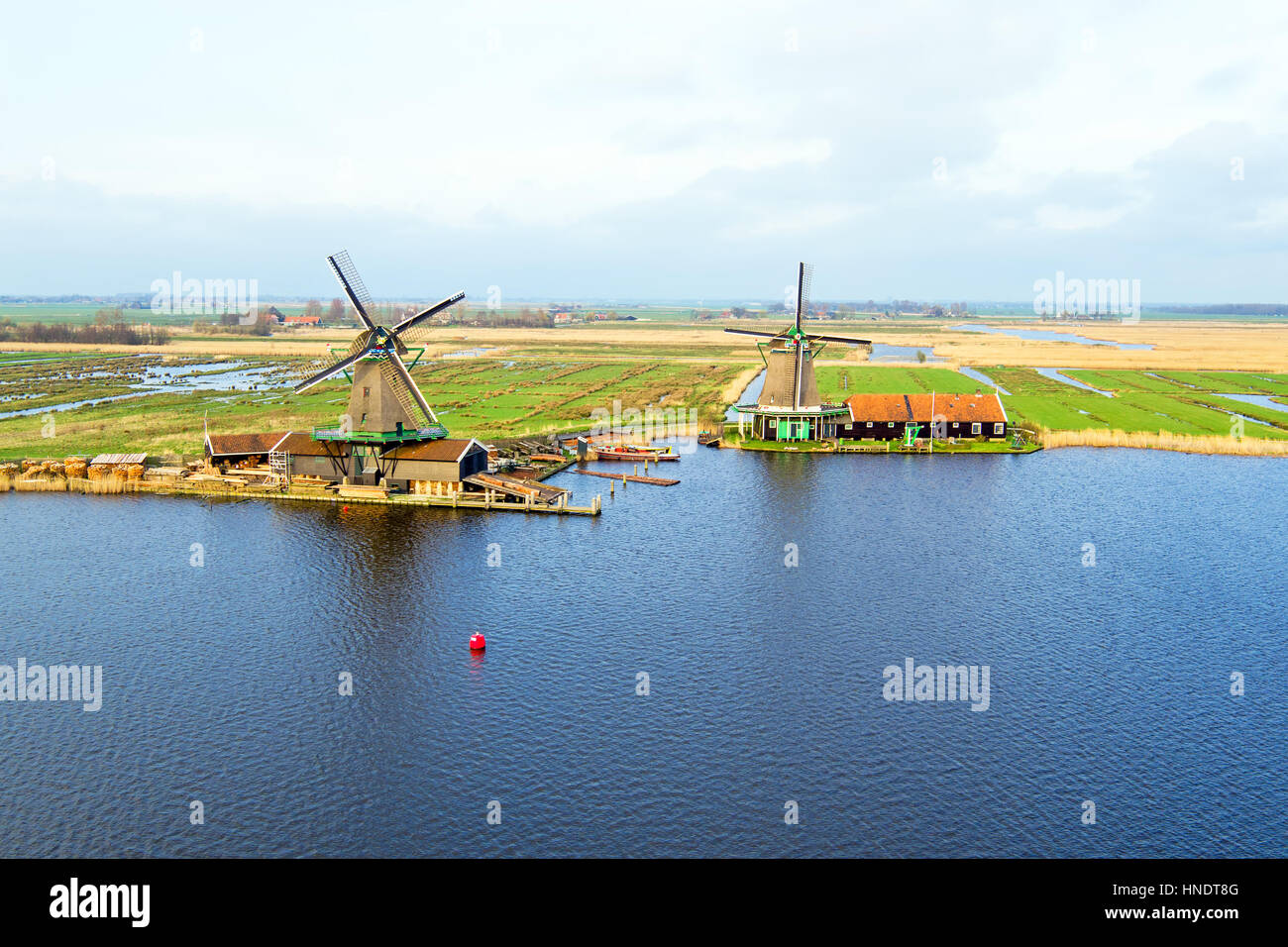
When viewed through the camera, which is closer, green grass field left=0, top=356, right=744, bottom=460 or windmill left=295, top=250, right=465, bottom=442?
windmill left=295, top=250, right=465, bottom=442

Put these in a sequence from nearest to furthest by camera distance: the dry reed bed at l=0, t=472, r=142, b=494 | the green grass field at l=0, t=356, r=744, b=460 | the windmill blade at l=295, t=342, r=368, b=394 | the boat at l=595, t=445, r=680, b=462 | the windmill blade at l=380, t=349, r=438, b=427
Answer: the windmill blade at l=295, t=342, r=368, b=394 < the windmill blade at l=380, t=349, r=438, b=427 < the dry reed bed at l=0, t=472, r=142, b=494 < the boat at l=595, t=445, r=680, b=462 < the green grass field at l=0, t=356, r=744, b=460

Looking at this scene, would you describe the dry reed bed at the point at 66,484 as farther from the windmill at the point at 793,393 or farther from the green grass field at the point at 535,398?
the windmill at the point at 793,393

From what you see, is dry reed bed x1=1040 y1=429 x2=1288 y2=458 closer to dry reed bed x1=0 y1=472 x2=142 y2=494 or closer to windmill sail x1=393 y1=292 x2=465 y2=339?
windmill sail x1=393 y1=292 x2=465 y2=339

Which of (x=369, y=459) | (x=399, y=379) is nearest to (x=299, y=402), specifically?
(x=369, y=459)

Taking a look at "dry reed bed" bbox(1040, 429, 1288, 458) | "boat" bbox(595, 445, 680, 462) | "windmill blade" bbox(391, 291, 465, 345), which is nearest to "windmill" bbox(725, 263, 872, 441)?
"boat" bbox(595, 445, 680, 462)

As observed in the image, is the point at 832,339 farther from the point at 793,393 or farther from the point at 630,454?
the point at 630,454

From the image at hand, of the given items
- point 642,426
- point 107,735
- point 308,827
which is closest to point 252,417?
point 642,426
